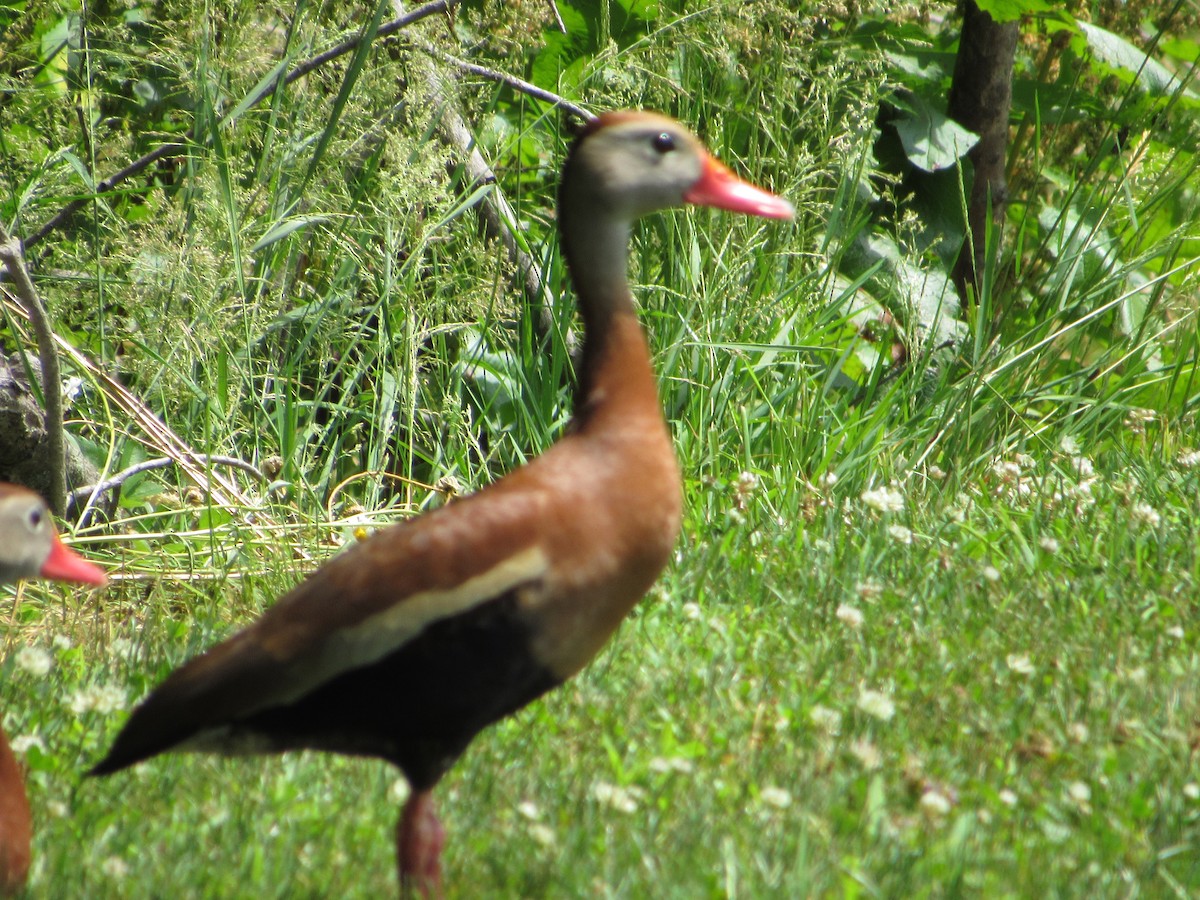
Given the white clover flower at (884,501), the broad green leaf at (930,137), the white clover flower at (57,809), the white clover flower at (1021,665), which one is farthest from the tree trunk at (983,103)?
the white clover flower at (57,809)

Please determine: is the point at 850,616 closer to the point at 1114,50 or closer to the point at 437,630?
the point at 437,630

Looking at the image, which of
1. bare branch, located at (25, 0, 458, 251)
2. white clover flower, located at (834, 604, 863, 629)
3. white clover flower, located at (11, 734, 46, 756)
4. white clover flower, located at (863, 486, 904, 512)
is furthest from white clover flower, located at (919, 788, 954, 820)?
bare branch, located at (25, 0, 458, 251)

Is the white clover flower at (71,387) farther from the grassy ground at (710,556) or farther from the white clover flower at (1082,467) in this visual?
the white clover flower at (1082,467)

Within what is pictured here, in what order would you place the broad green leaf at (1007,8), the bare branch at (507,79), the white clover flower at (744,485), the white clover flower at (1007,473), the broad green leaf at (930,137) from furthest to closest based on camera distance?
the broad green leaf at (930,137), the broad green leaf at (1007,8), the bare branch at (507,79), the white clover flower at (1007,473), the white clover flower at (744,485)

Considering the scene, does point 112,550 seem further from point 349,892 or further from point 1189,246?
point 1189,246

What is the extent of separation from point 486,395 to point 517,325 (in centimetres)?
35

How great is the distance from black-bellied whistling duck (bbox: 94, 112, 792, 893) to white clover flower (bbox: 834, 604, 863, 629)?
994 millimetres

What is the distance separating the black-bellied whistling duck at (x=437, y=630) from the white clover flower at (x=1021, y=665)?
3.67 ft

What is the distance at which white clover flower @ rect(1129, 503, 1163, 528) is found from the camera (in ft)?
14.1

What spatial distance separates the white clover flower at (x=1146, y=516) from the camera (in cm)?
429

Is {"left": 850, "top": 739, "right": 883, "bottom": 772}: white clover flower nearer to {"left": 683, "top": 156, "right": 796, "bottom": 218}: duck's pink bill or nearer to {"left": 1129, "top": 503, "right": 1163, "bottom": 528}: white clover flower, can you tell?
{"left": 683, "top": 156, "right": 796, "bottom": 218}: duck's pink bill

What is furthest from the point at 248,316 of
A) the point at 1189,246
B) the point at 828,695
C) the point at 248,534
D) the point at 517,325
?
the point at 1189,246

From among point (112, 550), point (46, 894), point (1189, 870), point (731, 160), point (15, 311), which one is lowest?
point (112, 550)

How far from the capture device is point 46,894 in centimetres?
253
